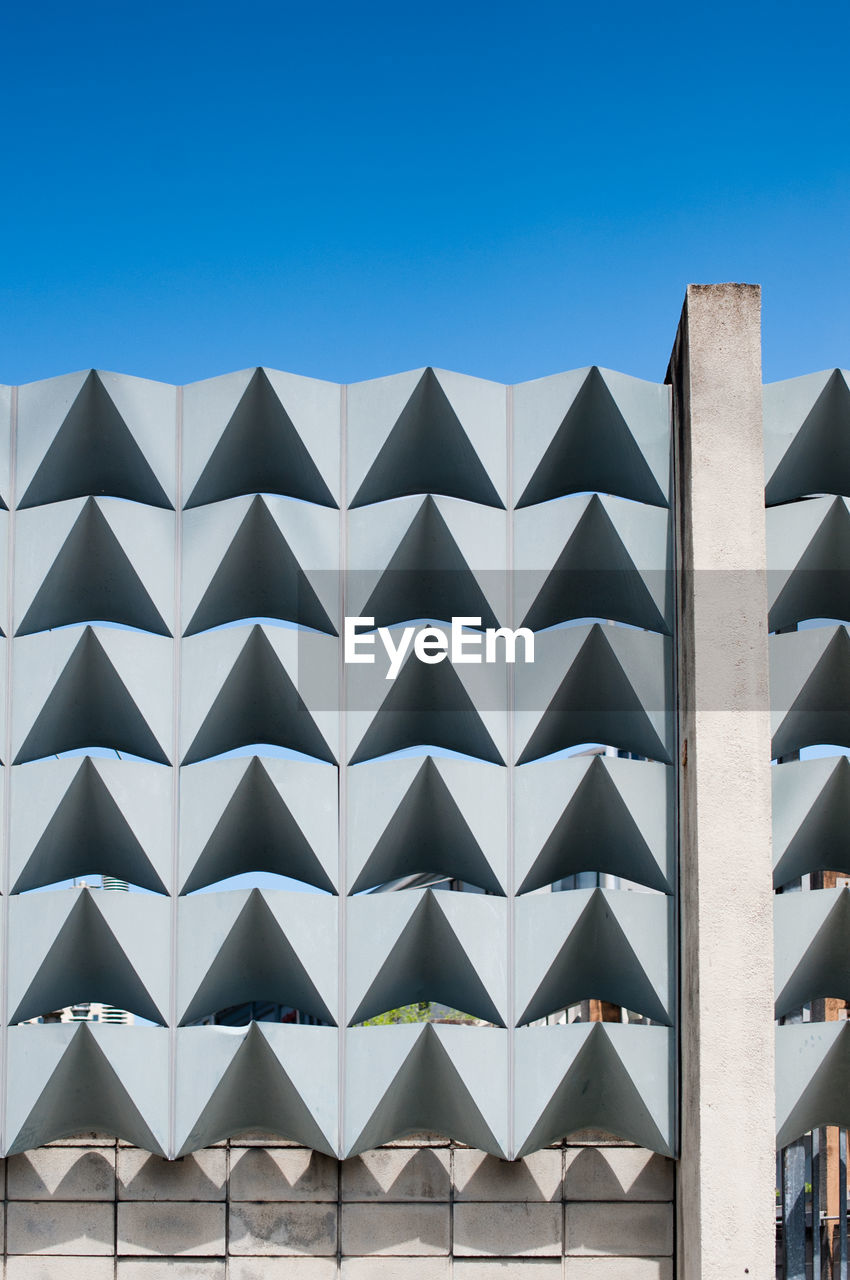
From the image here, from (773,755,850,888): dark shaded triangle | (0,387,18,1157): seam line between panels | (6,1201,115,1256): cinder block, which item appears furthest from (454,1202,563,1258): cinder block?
(0,387,18,1157): seam line between panels

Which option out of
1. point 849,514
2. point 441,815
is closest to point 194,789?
point 441,815

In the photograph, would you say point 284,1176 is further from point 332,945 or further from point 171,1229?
point 332,945

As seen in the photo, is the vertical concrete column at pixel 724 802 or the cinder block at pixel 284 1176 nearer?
the vertical concrete column at pixel 724 802

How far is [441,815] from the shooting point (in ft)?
39.9

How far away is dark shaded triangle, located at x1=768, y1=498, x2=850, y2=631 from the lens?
41.0ft


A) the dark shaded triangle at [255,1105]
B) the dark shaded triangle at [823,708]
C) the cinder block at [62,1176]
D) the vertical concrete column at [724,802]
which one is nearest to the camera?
the vertical concrete column at [724,802]

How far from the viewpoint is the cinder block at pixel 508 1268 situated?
11555 millimetres

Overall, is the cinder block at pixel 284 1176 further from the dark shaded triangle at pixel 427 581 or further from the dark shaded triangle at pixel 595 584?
the dark shaded triangle at pixel 595 584

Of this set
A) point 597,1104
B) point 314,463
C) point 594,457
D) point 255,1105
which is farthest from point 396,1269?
point 594,457

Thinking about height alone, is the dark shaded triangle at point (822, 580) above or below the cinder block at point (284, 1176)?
above

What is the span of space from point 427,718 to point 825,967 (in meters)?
4.71

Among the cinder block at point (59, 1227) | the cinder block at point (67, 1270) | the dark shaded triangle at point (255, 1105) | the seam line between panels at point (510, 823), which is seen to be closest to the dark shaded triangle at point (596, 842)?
the seam line between panels at point (510, 823)

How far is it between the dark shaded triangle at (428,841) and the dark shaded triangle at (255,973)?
920 mm

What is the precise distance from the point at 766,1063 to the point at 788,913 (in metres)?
1.62
